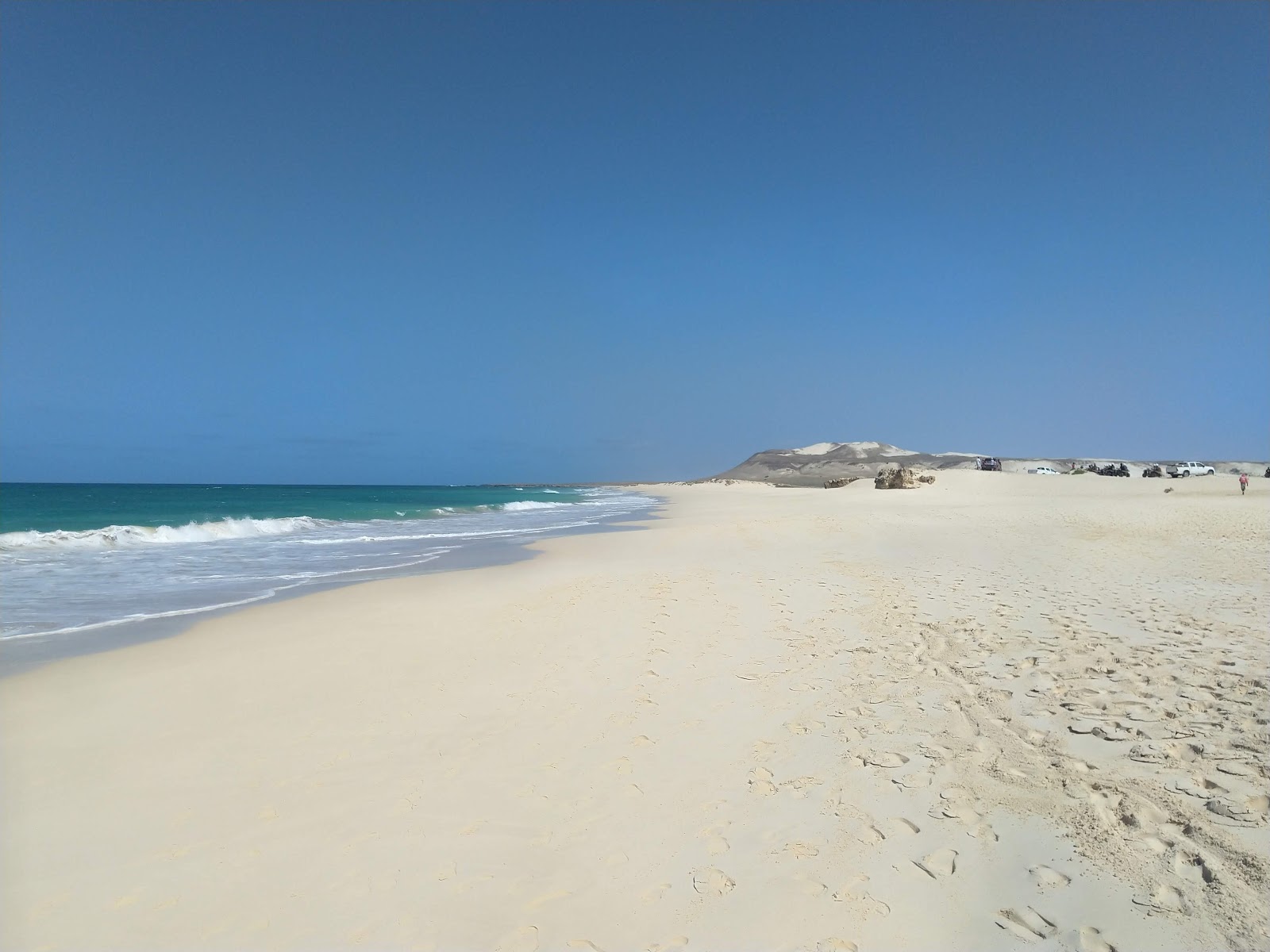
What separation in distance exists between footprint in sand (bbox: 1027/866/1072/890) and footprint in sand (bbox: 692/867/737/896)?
1421 mm

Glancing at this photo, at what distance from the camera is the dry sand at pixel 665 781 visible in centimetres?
290

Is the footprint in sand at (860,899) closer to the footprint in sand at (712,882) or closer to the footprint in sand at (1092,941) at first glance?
the footprint in sand at (712,882)

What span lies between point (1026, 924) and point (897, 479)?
40.6 metres

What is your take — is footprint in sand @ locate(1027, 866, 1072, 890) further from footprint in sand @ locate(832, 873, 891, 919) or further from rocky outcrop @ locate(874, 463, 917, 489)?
rocky outcrop @ locate(874, 463, 917, 489)

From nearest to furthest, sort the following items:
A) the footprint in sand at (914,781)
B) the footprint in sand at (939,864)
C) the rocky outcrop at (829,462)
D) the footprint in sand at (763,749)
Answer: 1. the footprint in sand at (939,864)
2. the footprint in sand at (914,781)
3. the footprint in sand at (763,749)
4. the rocky outcrop at (829,462)

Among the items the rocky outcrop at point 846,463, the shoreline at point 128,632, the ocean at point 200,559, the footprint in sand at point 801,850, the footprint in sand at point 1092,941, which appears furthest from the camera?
the rocky outcrop at point 846,463

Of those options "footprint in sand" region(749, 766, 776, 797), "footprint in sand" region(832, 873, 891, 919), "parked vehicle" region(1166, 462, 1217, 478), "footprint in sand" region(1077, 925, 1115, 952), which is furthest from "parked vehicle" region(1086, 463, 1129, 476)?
"footprint in sand" region(832, 873, 891, 919)

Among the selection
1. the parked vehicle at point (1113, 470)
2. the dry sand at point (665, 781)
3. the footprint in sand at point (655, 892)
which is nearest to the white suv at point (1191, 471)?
the parked vehicle at point (1113, 470)

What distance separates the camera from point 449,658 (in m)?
6.86

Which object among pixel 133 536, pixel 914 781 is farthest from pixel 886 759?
pixel 133 536

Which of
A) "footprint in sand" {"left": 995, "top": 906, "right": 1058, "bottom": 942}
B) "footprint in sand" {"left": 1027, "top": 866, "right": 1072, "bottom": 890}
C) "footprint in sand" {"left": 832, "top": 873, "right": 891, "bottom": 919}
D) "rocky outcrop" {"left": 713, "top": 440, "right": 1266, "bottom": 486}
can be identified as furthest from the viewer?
"rocky outcrop" {"left": 713, "top": 440, "right": 1266, "bottom": 486}

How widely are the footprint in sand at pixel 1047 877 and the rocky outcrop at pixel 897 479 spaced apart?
129 feet

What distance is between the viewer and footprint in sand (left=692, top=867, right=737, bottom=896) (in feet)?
9.98

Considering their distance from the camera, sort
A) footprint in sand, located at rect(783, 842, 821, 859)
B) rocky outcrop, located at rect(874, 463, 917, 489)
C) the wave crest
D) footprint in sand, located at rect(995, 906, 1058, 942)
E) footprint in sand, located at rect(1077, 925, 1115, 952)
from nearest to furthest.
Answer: footprint in sand, located at rect(1077, 925, 1115, 952), footprint in sand, located at rect(995, 906, 1058, 942), footprint in sand, located at rect(783, 842, 821, 859), the wave crest, rocky outcrop, located at rect(874, 463, 917, 489)
